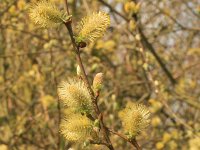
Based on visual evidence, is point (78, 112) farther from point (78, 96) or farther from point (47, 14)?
point (47, 14)

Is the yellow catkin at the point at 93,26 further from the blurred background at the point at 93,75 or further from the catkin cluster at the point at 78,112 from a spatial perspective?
the blurred background at the point at 93,75

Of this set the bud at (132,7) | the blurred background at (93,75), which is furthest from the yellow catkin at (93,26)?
the blurred background at (93,75)

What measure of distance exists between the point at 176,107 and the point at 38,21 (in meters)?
4.04

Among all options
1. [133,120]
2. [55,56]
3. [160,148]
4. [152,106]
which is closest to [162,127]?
[152,106]

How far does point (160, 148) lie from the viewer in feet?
12.2

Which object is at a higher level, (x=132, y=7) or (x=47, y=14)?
(x=47, y=14)

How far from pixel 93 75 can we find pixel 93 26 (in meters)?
3.21

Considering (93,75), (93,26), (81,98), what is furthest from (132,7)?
(81,98)

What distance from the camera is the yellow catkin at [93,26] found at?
134 centimetres

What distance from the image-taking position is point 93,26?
1.33 meters

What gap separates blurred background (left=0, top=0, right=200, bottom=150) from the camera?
13.1 feet

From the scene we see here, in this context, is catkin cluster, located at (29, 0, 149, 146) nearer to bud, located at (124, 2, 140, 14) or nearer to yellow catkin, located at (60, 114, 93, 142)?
yellow catkin, located at (60, 114, 93, 142)

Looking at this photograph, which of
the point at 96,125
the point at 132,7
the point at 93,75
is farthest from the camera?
the point at 93,75

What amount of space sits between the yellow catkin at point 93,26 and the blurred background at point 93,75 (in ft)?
7.65
